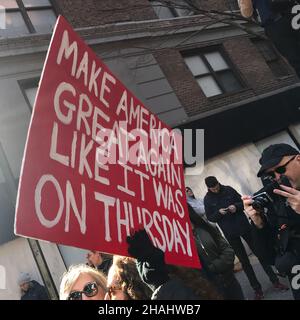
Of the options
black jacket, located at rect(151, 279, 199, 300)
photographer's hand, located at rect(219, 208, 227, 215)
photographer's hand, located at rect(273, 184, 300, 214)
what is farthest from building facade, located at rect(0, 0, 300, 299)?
black jacket, located at rect(151, 279, 199, 300)

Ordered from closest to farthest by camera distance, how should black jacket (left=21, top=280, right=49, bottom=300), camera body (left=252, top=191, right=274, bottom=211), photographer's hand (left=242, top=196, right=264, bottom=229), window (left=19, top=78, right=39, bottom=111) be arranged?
camera body (left=252, top=191, right=274, bottom=211) → photographer's hand (left=242, top=196, right=264, bottom=229) → black jacket (left=21, top=280, right=49, bottom=300) → window (left=19, top=78, right=39, bottom=111)

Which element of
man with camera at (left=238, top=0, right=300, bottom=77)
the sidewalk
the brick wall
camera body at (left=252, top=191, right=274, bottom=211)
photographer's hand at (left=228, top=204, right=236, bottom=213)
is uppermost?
the brick wall

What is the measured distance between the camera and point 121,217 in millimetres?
2012

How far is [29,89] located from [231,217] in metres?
6.26

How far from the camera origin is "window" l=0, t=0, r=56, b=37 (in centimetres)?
1018

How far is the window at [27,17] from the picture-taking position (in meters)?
10.2

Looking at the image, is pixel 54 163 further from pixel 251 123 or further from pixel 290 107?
pixel 290 107

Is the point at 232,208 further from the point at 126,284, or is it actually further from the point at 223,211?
the point at 126,284

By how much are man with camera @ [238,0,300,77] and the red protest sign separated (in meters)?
1.77

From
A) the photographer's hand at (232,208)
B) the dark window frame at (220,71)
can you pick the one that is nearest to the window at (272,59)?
the dark window frame at (220,71)

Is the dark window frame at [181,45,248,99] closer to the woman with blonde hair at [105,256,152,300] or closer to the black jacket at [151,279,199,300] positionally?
Answer: the woman with blonde hair at [105,256,152,300]

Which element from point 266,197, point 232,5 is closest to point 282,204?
point 266,197

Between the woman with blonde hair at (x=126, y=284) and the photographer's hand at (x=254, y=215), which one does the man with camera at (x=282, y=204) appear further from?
the woman with blonde hair at (x=126, y=284)

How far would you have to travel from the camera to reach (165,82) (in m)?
11.7
